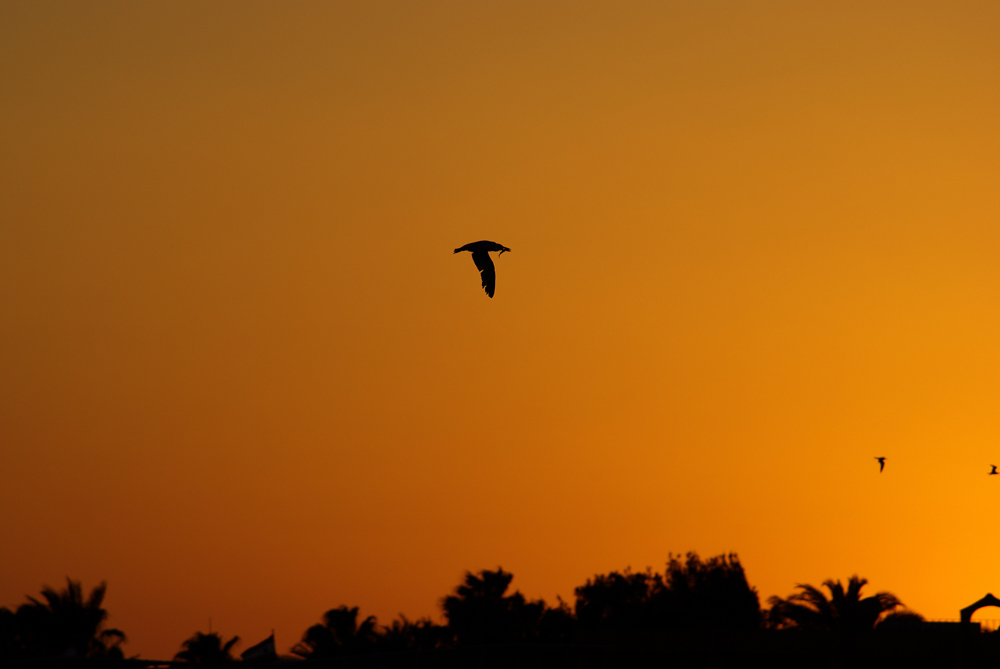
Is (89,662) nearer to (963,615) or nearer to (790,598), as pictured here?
(963,615)

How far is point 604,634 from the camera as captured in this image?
48.5 metres

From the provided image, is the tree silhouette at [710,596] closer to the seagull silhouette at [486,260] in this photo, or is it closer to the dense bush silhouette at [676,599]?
the dense bush silhouette at [676,599]

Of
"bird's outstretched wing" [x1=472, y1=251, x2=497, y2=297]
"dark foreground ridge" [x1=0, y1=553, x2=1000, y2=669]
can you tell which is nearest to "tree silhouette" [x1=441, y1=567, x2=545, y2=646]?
"dark foreground ridge" [x1=0, y1=553, x2=1000, y2=669]

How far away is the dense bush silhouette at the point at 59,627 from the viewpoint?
2864 inches

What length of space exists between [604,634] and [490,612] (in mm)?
26317

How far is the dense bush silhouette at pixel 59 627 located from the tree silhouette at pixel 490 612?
18260mm

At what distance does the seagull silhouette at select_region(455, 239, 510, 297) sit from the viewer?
2954 centimetres

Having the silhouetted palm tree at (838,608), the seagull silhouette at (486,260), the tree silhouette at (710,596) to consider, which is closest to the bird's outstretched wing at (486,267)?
the seagull silhouette at (486,260)

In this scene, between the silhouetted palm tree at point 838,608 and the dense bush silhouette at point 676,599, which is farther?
the dense bush silhouette at point 676,599

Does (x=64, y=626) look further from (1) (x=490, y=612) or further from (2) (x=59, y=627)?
(1) (x=490, y=612)

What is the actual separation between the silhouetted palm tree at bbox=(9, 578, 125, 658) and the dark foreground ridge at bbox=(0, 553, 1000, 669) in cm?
7

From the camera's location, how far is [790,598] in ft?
208

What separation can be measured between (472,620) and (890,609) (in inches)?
865

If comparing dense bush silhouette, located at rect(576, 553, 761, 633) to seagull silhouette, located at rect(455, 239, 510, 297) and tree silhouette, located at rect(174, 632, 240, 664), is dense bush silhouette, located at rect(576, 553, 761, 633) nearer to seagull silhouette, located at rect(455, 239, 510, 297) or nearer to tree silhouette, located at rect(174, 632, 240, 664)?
tree silhouette, located at rect(174, 632, 240, 664)
